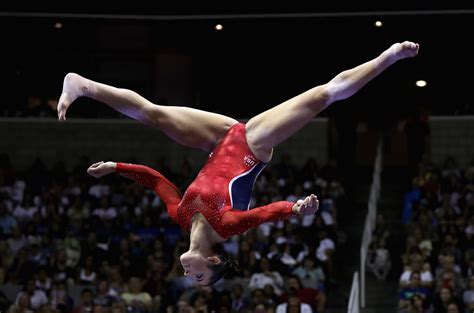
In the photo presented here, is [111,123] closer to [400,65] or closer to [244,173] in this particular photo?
[400,65]

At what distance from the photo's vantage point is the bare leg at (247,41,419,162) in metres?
6.69

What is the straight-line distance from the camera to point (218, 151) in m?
7.29

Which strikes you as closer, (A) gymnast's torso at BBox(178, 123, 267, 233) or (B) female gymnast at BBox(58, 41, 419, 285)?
(B) female gymnast at BBox(58, 41, 419, 285)

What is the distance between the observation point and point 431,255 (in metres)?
13.0

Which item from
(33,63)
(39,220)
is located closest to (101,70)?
(33,63)

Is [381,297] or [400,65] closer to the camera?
[381,297]

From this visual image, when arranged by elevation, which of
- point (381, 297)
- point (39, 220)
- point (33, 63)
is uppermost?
point (33, 63)

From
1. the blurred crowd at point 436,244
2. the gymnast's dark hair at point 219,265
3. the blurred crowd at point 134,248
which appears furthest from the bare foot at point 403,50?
the blurred crowd at point 134,248

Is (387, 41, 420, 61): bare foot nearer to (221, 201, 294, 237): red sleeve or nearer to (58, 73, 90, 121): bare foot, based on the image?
(221, 201, 294, 237): red sleeve

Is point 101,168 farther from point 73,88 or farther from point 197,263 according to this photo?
point 197,263

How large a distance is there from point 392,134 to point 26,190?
8230mm

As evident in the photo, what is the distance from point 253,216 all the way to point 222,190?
469mm

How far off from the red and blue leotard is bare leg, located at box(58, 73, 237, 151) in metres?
0.11

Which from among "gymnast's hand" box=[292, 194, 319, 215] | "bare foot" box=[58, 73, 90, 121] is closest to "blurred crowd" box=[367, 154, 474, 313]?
"gymnast's hand" box=[292, 194, 319, 215]
